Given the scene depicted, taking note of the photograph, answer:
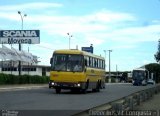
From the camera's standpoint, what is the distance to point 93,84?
43.5 metres

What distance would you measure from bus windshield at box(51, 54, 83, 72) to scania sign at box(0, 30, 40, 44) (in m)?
44.8

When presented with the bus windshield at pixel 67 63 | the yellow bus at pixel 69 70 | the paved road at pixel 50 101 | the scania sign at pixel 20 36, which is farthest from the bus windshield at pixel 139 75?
the paved road at pixel 50 101

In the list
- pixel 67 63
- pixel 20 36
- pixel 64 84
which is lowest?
pixel 64 84

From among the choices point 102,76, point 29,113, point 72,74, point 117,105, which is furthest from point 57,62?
point 117,105

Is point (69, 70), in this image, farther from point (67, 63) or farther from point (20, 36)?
point (20, 36)

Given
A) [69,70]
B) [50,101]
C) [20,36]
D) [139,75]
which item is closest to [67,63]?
[69,70]

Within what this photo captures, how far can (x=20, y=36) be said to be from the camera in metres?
83.3

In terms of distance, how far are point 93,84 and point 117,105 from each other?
1109 inches

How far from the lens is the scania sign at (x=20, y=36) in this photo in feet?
273

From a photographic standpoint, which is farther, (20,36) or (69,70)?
(20,36)

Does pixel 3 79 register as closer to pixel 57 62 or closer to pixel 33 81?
pixel 33 81

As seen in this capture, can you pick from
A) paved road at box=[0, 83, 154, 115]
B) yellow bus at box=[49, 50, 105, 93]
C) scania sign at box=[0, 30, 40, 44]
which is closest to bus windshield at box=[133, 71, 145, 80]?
scania sign at box=[0, 30, 40, 44]

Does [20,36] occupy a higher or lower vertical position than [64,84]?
higher

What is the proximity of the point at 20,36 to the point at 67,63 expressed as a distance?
151ft
